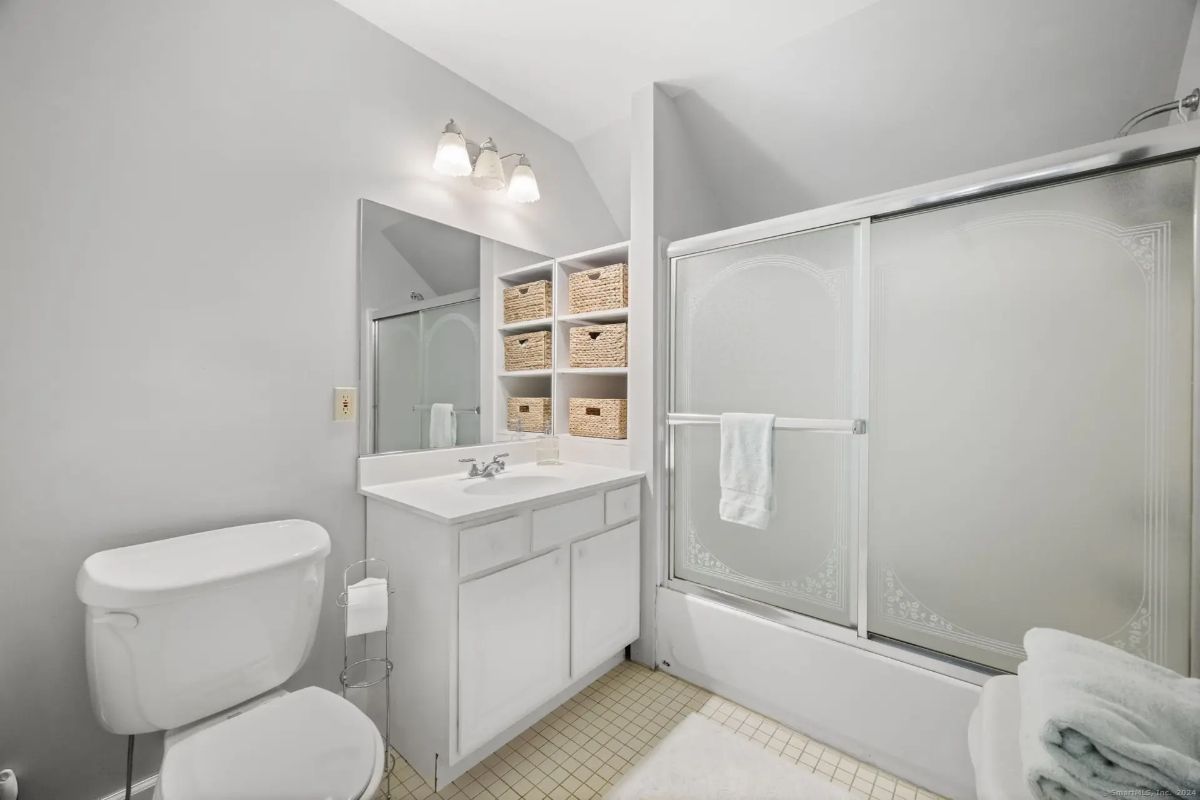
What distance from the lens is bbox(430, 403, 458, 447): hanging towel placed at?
205 cm

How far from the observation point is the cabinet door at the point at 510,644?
1.51 meters

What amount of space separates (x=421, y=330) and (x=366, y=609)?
1046mm

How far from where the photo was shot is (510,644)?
1637mm

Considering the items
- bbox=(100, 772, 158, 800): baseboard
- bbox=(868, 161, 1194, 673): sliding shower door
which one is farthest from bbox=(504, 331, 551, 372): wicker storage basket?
bbox=(100, 772, 158, 800): baseboard

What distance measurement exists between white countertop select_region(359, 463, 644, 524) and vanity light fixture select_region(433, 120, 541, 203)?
1.24 m

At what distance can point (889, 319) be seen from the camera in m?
1.65

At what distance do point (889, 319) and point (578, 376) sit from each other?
1.45 meters

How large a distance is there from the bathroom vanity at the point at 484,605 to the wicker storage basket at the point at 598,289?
2.88 feet

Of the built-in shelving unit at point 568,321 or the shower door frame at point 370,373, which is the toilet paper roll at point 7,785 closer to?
the shower door frame at point 370,373

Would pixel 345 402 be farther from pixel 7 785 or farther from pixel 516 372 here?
pixel 7 785

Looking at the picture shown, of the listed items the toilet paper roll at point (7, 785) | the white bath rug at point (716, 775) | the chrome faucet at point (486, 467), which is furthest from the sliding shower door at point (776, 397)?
the toilet paper roll at point (7, 785)

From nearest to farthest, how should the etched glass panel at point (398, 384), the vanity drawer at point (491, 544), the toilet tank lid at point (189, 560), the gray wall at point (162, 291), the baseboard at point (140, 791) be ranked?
the toilet tank lid at point (189, 560)
the gray wall at point (162, 291)
the baseboard at point (140, 791)
the vanity drawer at point (491, 544)
the etched glass panel at point (398, 384)

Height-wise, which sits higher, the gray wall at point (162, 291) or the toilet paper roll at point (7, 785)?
the gray wall at point (162, 291)

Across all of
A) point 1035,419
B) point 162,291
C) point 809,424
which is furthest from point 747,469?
point 162,291
